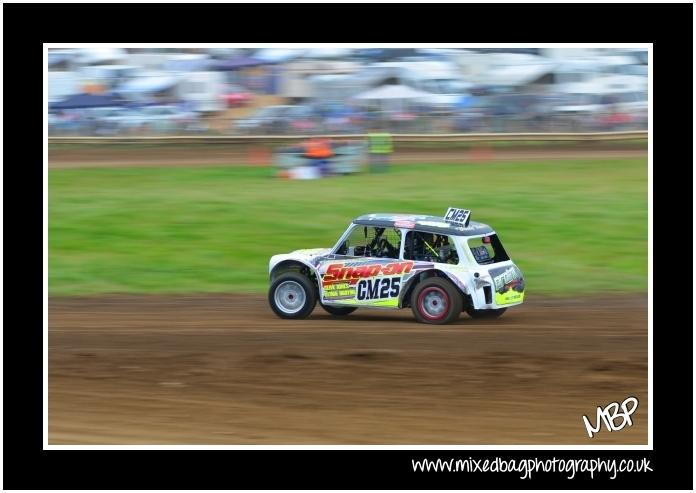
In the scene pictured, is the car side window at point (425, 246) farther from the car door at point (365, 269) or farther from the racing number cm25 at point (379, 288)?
the racing number cm25 at point (379, 288)

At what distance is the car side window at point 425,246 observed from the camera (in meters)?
13.2

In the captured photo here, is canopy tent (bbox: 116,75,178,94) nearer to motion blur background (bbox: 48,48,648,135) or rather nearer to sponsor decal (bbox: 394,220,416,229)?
motion blur background (bbox: 48,48,648,135)

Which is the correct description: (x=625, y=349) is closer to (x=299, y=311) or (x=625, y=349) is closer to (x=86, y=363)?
(x=299, y=311)

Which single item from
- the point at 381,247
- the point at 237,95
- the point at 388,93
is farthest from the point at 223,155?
the point at 381,247

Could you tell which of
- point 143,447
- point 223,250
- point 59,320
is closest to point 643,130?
point 223,250

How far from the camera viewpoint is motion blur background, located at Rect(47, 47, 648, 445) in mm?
10430

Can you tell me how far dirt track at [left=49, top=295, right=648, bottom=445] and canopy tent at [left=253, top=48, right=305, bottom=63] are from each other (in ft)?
58.1

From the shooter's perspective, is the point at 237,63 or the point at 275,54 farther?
the point at 237,63

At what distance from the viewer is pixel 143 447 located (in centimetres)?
934

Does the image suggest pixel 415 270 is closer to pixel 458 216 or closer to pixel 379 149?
pixel 458 216

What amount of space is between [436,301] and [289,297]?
2.18 meters

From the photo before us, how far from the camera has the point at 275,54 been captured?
102 feet

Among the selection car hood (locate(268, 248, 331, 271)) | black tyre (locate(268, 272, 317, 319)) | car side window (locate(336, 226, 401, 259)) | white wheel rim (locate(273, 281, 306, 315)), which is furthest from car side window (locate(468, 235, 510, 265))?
white wheel rim (locate(273, 281, 306, 315))

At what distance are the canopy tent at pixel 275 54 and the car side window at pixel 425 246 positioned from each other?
63.0 ft
